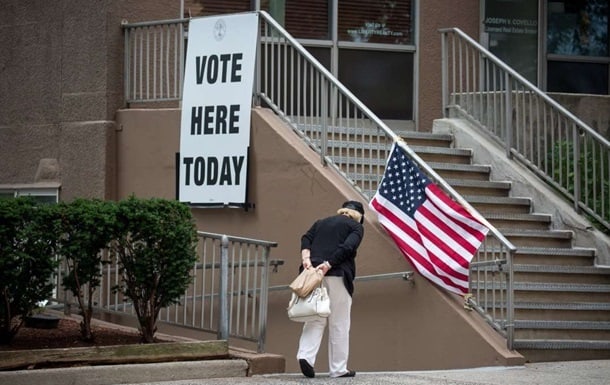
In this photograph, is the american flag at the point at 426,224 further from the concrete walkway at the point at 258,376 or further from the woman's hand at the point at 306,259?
the woman's hand at the point at 306,259

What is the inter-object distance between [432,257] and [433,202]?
56 centimetres

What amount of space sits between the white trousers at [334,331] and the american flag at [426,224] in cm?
131

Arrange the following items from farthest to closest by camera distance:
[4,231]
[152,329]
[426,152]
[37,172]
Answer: [37,172], [426,152], [152,329], [4,231]

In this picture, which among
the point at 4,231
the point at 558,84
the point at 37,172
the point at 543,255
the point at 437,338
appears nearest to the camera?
the point at 4,231

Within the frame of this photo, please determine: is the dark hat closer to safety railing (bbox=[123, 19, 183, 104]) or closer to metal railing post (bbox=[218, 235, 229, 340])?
metal railing post (bbox=[218, 235, 229, 340])

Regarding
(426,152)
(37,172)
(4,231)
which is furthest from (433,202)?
(37,172)

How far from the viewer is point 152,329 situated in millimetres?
11430

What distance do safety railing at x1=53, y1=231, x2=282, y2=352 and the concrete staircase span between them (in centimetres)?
163

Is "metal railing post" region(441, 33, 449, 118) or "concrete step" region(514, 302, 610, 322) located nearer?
"concrete step" region(514, 302, 610, 322)

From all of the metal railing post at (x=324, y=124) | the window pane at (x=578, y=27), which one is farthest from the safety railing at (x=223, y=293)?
the window pane at (x=578, y=27)

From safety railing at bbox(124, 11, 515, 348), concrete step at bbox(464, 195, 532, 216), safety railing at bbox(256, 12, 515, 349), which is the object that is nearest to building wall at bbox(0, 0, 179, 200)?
safety railing at bbox(124, 11, 515, 348)

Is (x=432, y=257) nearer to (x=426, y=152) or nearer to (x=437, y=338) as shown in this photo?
(x=437, y=338)

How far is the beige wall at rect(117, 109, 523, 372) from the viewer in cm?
1218

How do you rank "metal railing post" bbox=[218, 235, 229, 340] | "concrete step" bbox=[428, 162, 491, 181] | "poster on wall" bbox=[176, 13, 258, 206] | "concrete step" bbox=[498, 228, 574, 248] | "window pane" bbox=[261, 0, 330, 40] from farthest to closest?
"window pane" bbox=[261, 0, 330, 40]
"concrete step" bbox=[428, 162, 491, 181]
"poster on wall" bbox=[176, 13, 258, 206]
"concrete step" bbox=[498, 228, 574, 248]
"metal railing post" bbox=[218, 235, 229, 340]
